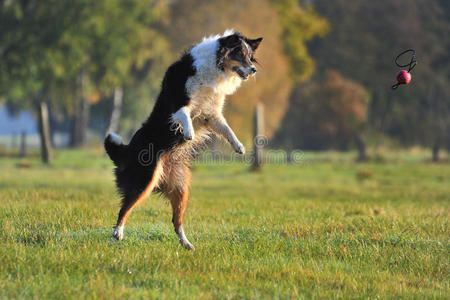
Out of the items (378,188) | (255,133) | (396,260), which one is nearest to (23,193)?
(396,260)

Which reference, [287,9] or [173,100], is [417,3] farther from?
[173,100]

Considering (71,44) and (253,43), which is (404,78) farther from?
(71,44)

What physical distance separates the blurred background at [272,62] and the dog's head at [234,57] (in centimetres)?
2246

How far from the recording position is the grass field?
452 centimetres

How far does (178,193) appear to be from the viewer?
20.9ft

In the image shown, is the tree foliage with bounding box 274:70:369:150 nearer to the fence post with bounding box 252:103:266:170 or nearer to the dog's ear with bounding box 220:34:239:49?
the fence post with bounding box 252:103:266:170

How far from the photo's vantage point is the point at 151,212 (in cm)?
870

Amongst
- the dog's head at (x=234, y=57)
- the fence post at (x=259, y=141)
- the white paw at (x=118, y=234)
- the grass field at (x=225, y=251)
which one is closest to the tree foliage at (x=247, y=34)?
the fence post at (x=259, y=141)

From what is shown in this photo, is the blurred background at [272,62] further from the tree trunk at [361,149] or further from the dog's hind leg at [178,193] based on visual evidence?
the dog's hind leg at [178,193]

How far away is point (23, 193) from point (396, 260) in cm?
722

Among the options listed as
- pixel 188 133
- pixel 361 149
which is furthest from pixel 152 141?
pixel 361 149

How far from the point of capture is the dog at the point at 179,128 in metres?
6.16

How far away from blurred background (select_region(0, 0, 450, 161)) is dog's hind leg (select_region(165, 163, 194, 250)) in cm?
2236

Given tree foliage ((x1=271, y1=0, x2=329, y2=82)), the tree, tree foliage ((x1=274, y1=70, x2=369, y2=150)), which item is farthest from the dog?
tree foliage ((x1=271, y1=0, x2=329, y2=82))
